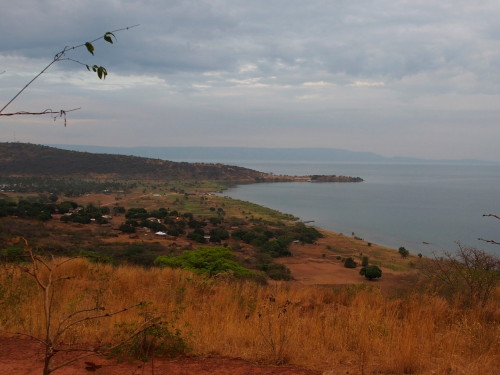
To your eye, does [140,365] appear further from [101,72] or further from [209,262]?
[209,262]

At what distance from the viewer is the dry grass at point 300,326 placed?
185 inches

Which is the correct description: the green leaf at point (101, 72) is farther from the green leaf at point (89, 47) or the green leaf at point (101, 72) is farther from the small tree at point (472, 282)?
the small tree at point (472, 282)

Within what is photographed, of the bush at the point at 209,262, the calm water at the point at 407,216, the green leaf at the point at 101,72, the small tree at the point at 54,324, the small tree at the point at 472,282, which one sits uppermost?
the green leaf at the point at 101,72

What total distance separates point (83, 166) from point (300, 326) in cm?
11388

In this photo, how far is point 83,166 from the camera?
108750 mm

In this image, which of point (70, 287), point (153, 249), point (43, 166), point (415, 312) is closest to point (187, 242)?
point (153, 249)

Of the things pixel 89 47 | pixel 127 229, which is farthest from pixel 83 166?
pixel 89 47

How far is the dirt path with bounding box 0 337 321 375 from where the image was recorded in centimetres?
411

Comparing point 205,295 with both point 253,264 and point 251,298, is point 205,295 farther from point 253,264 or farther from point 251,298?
point 253,264

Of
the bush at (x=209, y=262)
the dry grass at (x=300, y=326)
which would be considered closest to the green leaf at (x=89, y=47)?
the dry grass at (x=300, y=326)

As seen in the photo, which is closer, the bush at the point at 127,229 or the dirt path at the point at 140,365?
the dirt path at the point at 140,365

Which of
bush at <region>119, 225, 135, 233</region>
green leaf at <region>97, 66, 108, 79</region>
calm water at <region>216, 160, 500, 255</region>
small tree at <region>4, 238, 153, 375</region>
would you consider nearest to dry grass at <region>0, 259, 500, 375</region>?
small tree at <region>4, 238, 153, 375</region>

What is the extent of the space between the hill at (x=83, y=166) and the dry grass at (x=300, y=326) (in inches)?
3900

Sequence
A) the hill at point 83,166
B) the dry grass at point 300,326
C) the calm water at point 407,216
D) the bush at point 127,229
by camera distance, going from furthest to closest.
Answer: the hill at point 83,166 → the calm water at point 407,216 → the bush at point 127,229 → the dry grass at point 300,326
